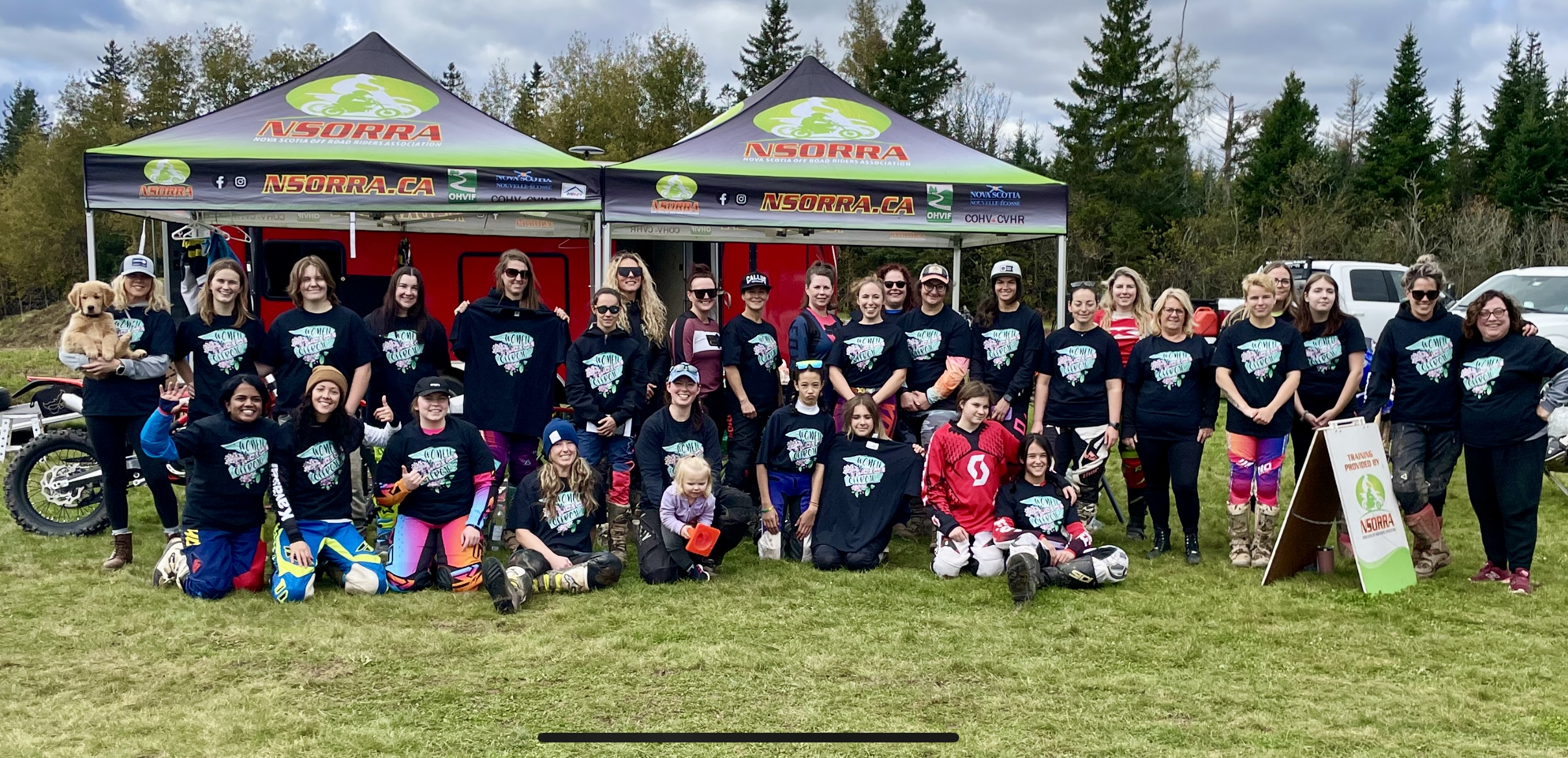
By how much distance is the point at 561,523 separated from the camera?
5.71 metres

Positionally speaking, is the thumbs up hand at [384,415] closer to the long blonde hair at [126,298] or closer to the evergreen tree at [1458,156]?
the long blonde hair at [126,298]

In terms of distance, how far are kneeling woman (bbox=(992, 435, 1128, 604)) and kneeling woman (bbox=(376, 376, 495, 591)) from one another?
2713mm

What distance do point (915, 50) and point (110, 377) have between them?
34729mm

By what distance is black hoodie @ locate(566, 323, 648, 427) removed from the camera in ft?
20.2

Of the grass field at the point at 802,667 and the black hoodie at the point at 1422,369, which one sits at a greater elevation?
the black hoodie at the point at 1422,369

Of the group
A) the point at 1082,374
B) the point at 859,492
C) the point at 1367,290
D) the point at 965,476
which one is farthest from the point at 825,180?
the point at 1367,290

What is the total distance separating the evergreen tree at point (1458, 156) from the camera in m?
36.3

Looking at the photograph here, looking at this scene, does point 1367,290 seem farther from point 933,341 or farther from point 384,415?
point 384,415

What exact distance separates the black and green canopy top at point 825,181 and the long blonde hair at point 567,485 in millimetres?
2422

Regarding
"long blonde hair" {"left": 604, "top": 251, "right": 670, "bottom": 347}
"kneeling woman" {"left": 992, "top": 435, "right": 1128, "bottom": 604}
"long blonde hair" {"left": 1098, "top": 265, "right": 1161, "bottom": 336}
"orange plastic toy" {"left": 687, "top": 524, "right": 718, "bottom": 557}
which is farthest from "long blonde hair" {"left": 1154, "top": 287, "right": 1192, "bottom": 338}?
"long blonde hair" {"left": 604, "top": 251, "right": 670, "bottom": 347}

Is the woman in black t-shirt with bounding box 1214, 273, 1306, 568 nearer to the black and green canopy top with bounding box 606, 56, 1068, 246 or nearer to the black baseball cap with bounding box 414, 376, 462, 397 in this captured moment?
the black and green canopy top with bounding box 606, 56, 1068, 246

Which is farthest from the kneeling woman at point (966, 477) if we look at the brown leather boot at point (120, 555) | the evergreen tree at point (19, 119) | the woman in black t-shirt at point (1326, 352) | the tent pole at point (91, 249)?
the evergreen tree at point (19, 119)

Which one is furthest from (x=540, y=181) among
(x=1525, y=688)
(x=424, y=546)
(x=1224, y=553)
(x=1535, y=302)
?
(x=1535, y=302)

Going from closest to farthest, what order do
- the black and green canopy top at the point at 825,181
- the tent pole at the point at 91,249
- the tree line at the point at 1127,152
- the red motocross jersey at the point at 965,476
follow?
the red motocross jersey at the point at 965,476 → the tent pole at the point at 91,249 → the black and green canopy top at the point at 825,181 → the tree line at the point at 1127,152
